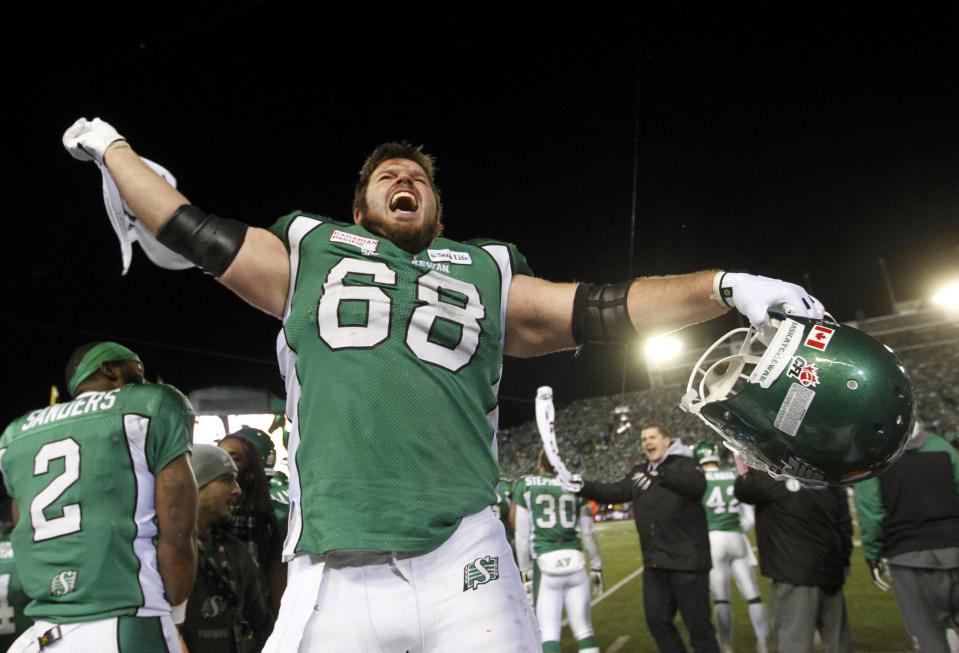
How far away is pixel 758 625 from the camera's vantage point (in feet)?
25.0

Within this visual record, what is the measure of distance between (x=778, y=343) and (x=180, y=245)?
1.69 m

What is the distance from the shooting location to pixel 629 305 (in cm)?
222

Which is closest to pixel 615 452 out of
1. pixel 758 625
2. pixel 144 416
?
pixel 758 625

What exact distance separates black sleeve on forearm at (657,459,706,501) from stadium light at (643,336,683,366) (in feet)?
112

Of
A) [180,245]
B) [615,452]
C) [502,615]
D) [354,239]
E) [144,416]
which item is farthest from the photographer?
[615,452]

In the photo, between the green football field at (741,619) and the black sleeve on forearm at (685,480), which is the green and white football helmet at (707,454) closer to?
the green football field at (741,619)

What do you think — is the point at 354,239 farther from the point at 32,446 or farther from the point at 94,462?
the point at 32,446

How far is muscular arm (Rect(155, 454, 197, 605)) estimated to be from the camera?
9.35ft

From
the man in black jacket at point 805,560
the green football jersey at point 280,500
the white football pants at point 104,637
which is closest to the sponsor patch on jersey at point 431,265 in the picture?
the white football pants at point 104,637

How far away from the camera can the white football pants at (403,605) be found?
5.65ft

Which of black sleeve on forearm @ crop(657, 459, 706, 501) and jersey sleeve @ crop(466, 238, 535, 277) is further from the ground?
jersey sleeve @ crop(466, 238, 535, 277)

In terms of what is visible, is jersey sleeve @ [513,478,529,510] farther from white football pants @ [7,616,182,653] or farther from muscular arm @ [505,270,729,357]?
muscular arm @ [505,270,729,357]

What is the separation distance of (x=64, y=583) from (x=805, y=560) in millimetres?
5062

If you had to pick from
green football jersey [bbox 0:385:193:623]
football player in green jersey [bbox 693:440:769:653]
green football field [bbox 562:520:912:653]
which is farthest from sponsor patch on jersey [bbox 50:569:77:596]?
green football field [bbox 562:520:912:653]
